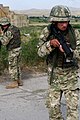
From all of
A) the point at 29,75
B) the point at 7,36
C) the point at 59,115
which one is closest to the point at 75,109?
the point at 59,115

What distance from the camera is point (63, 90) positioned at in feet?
16.3

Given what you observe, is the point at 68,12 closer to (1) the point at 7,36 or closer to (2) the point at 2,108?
(2) the point at 2,108

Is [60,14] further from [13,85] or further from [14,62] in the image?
[13,85]

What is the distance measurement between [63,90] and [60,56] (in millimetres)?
419

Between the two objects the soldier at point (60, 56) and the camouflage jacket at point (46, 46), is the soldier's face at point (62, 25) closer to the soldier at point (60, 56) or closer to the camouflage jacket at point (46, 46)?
the soldier at point (60, 56)

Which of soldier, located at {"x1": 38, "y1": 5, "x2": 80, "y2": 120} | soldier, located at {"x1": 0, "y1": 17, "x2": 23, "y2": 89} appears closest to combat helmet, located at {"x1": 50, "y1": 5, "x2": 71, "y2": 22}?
soldier, located at {"x1": 38, "y1": 5, "x2": 80, "y2": 120}

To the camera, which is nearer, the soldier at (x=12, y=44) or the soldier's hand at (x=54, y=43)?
the soldier's hand at (x=54, y=43)

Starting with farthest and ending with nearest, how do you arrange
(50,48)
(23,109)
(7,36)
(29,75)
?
(29,75), (7,36), (23,109), (50,48)

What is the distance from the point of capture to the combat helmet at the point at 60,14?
4.73 metres

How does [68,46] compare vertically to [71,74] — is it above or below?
above

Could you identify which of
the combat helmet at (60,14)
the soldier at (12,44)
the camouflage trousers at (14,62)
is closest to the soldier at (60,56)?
the combat helmet at (60,14)

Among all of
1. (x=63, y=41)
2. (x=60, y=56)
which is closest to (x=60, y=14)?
(x=63, y=41)

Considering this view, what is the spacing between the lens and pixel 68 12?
15.7 ft

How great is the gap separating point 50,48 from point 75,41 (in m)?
0.33
